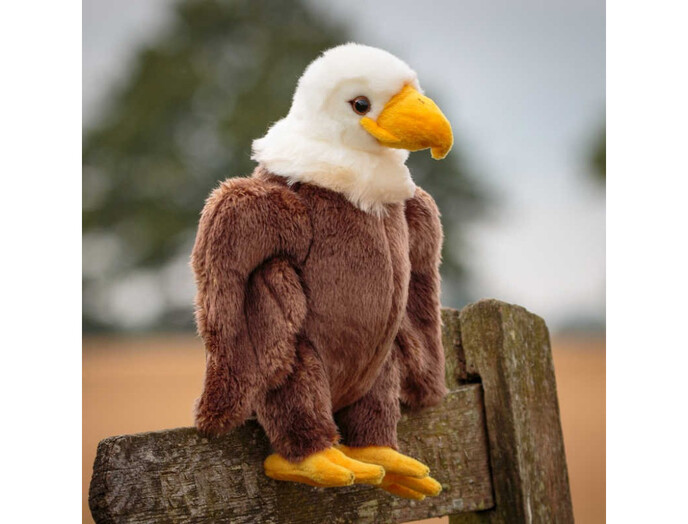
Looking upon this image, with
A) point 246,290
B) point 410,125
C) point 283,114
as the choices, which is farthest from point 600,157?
point 246,290

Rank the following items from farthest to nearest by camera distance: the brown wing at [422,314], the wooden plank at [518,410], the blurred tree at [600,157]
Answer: the blurred tree at [600,157] → the wooden plank at [518,410] → the brown wing at [422,314]

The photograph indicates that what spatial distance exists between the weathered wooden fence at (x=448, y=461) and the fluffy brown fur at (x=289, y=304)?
6 centimetres

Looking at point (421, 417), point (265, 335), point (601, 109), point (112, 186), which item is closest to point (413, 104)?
point (265, 335)

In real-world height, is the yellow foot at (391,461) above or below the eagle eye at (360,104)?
below

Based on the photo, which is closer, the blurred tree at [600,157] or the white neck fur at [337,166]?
the white neck fur at [337,166]

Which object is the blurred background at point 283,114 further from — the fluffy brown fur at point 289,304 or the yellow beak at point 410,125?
the yellow beak at point 410,125

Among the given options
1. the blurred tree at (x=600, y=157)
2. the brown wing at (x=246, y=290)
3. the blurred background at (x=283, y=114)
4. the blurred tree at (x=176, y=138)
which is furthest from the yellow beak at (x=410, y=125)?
the blurred tree at (x=600, y=157)

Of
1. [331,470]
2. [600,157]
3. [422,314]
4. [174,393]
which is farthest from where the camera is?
[600,157]

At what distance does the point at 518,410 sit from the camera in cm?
112

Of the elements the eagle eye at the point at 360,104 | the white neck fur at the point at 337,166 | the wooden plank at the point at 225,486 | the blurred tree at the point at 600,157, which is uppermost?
the blurred tree at the point at 600,157

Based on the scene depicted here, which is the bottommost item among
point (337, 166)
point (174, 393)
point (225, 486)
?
point (225, 486)

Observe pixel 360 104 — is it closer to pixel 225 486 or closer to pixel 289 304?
pixel 289 304

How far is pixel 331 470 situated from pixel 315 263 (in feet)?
0.66

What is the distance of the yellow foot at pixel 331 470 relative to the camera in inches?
32.4
